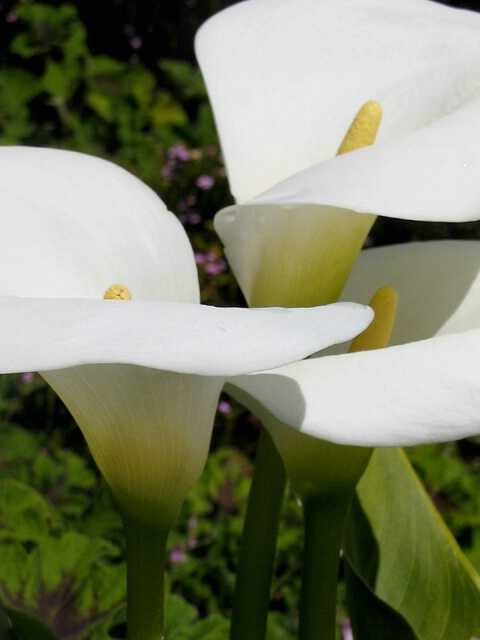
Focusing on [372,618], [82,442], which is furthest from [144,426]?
[82,442]

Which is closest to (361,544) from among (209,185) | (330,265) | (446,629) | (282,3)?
(446,629)

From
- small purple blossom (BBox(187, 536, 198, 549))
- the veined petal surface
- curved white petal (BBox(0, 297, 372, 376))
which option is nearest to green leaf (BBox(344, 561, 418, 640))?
the veined petal surface

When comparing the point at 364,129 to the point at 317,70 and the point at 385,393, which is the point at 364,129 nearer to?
the point at 317,70

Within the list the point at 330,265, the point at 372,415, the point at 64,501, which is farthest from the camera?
the point at 64,501

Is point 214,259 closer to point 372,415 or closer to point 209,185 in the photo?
point 209,185

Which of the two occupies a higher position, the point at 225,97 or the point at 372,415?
the point at 225,97

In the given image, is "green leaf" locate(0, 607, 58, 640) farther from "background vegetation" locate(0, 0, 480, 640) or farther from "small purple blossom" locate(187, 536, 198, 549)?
"small purple blossom" locate(187, 536, 198, 549)

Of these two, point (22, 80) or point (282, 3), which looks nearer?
point (282, 3)
